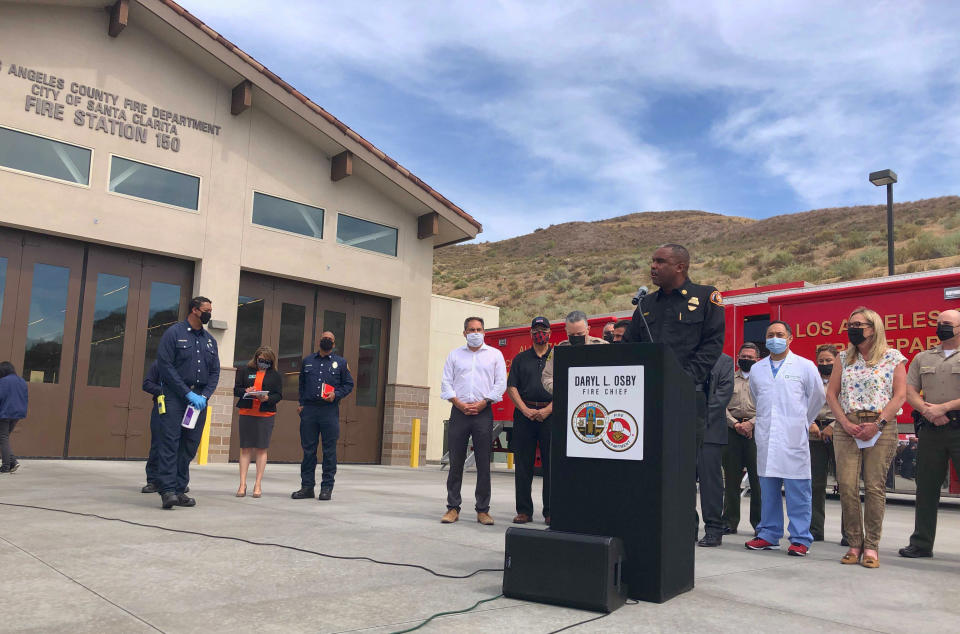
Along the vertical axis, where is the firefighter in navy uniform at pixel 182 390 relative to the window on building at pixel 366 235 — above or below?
below

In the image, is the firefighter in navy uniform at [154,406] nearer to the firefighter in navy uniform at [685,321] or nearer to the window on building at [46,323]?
the firefighter in navy uniform at [685,321]

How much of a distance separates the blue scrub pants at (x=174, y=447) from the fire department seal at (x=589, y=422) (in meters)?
4.45

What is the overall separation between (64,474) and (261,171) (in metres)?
7.29

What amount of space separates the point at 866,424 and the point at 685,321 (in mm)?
1667

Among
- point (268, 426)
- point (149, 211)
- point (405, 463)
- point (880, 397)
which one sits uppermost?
point (149, 211)

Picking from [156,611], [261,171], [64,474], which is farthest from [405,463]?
[156,611]

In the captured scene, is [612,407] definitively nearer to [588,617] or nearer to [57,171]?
[588,617]

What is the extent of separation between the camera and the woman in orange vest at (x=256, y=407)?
823cm

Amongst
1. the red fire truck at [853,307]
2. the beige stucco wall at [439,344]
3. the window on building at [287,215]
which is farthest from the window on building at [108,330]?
the red fire truck at [853,307]

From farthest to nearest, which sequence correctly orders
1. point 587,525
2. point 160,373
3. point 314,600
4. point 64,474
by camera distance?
point 64,474
point 160,373
point 587,525
point 314,600

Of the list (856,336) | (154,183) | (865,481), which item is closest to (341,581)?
(865,481)

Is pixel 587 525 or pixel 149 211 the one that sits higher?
pixel 149 211

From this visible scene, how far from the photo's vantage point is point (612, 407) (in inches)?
156

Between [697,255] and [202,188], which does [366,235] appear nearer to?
[202,188]
